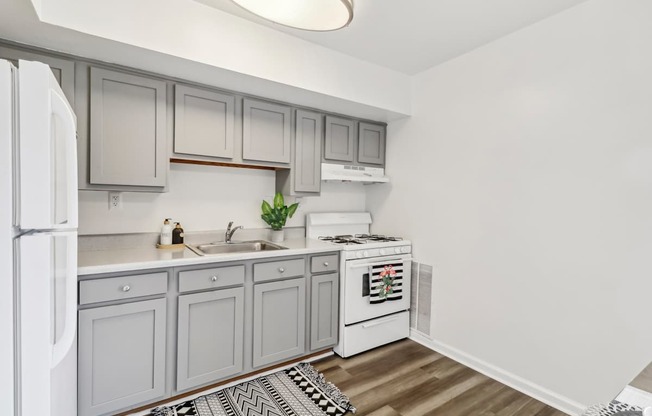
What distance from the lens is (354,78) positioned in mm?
2688

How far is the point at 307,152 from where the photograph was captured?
9.29 ft

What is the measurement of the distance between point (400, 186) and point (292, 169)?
1134mm


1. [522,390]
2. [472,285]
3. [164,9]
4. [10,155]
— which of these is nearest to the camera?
[10,155]

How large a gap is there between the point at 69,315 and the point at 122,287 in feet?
2.18

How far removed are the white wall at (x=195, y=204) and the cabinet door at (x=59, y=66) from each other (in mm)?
683

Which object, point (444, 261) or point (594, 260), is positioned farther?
point (444, 261)

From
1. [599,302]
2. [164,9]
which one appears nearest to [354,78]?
[164,9]

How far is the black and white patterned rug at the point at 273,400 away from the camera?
195 centimetres

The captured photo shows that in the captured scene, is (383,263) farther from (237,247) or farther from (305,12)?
(305,12)

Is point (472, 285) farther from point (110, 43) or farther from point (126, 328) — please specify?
point (110, 43)

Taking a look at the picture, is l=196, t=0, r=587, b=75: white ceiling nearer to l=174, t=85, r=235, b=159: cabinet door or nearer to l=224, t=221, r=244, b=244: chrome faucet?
l=174, t=85, r=235, b=159: cabinet door

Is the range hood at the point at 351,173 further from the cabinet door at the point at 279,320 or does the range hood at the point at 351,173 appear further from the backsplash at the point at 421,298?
the cabinet door at the point at 279,320

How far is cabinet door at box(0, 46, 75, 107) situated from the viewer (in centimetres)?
173

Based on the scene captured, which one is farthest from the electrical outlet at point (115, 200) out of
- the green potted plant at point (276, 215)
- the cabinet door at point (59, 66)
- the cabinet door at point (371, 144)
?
the cabinet door at point (371, 144)
